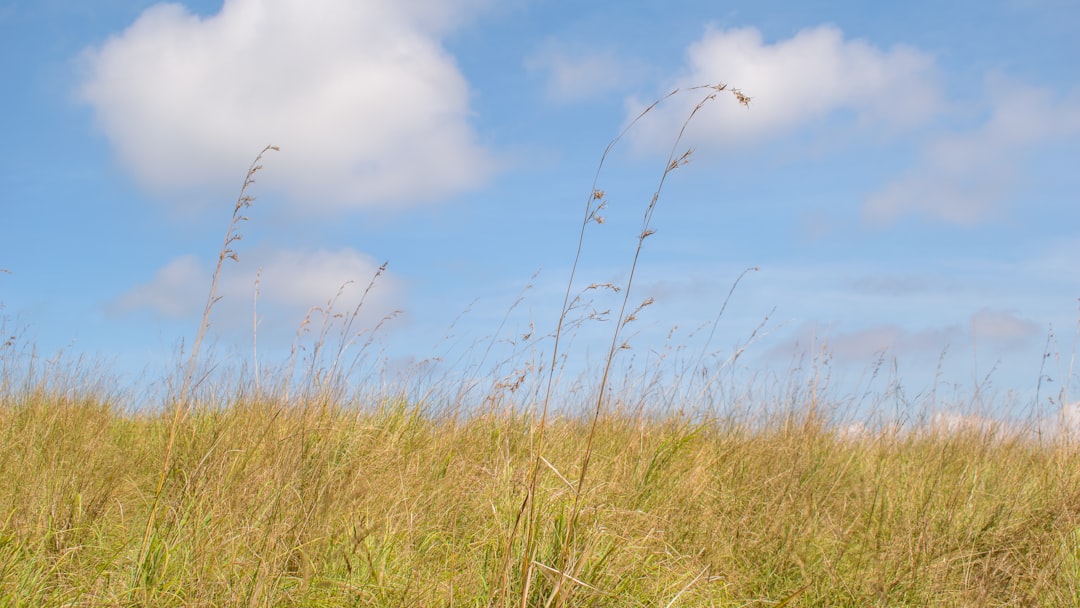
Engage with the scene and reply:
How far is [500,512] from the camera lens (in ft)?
10.2

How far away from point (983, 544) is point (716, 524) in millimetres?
1210

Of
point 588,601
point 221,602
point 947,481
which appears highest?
point 947,481

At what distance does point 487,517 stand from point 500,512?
0.15m

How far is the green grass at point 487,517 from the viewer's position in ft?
8.14

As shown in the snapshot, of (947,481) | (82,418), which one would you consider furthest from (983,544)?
(82,418)

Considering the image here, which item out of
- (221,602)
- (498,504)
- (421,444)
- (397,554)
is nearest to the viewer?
(221,602)

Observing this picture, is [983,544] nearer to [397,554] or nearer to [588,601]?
[588,601]

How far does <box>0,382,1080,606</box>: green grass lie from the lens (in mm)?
2482

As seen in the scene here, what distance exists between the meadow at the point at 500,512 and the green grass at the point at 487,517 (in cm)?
1

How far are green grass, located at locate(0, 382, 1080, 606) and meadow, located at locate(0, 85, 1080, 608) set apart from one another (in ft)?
0.05

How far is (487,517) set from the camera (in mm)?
3238

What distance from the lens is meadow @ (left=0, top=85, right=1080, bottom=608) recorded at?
96.2 inches

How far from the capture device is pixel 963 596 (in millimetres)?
2928

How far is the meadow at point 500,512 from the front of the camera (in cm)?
244
